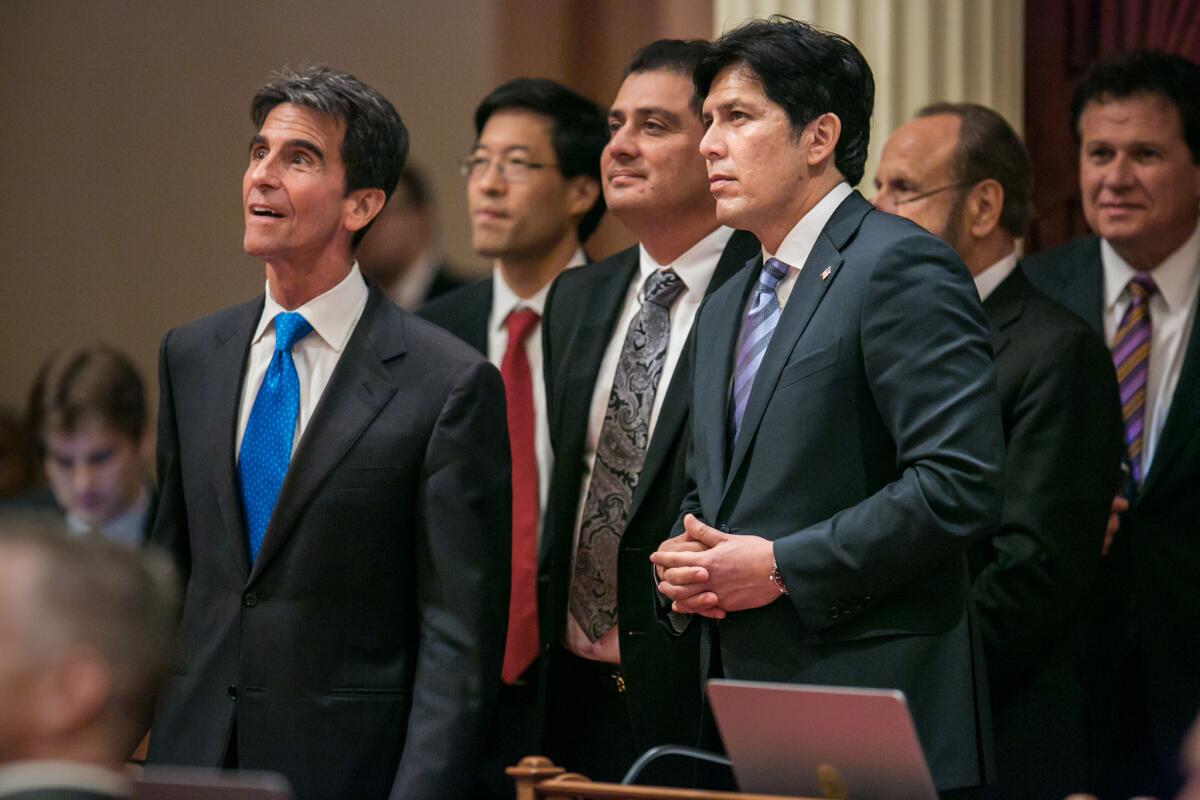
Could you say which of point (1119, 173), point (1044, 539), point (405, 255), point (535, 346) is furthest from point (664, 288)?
point (405, 255)

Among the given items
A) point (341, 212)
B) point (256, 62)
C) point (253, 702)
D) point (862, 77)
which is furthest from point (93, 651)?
point (256, 62)

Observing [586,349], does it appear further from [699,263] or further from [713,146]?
[713,146]

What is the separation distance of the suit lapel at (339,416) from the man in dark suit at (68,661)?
3.46ft

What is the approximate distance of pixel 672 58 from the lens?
12.4 ft

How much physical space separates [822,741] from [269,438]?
1209 mm

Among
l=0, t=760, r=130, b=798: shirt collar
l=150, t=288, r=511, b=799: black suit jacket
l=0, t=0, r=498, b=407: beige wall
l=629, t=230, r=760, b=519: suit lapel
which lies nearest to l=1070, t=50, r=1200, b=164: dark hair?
l=629, t=230, r=760, b=519: suit lapel

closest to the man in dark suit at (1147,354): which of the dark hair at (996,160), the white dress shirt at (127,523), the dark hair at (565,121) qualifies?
the dark hair at (996,160)

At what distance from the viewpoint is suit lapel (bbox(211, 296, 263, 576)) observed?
2973 mm

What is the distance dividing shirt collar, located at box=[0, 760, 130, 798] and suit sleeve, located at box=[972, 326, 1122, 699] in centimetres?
198

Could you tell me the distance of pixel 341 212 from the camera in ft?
10.4

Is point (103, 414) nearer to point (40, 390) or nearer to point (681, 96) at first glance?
point (40, 390)

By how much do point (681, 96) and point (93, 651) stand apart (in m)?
2.24

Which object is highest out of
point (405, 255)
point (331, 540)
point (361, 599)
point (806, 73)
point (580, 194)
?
point (806, 73)

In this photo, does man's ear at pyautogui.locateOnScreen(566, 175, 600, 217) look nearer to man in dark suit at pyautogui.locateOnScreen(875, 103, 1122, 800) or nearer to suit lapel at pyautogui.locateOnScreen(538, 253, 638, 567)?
suit lapel at pyautogui.locateOnScreen(538, 253, 638, 567)
